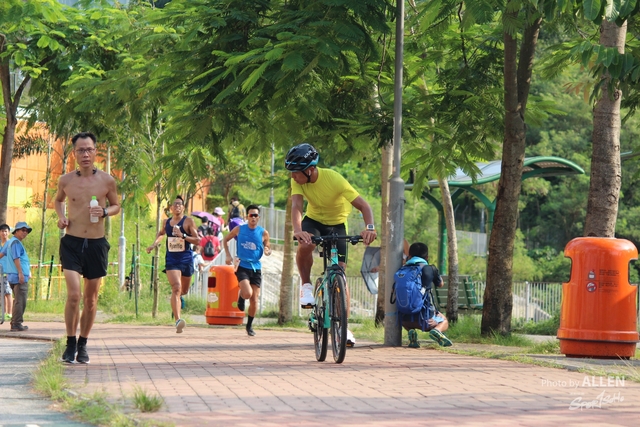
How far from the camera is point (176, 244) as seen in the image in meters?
16.4

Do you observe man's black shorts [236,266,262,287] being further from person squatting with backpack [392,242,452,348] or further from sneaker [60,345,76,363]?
sneaker [60,345,76,363]

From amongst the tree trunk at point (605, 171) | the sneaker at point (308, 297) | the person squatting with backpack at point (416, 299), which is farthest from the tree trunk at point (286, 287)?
the sneaker at point (308, 297)

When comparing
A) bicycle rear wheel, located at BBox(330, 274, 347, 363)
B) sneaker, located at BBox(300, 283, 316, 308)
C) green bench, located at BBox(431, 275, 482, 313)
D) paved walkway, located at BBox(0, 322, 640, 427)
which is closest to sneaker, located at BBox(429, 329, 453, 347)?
paved walkway, located at BBox(0, 322, 640, 427)

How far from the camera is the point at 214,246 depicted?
3111 cm

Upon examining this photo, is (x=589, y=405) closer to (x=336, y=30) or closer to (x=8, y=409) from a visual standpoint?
(x=8, y=409)

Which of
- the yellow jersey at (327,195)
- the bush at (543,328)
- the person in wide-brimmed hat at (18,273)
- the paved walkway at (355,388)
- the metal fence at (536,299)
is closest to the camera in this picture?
the paved walkway at (355,388)

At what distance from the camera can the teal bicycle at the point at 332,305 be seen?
→ 9938 mm

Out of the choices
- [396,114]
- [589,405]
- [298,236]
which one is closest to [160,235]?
[396,114]

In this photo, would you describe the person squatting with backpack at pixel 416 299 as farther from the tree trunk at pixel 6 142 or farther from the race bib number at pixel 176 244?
the tree trunk at pixel 6 142

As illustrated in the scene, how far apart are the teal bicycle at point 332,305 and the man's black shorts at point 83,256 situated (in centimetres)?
197

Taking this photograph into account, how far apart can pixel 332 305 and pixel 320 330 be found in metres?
0.41

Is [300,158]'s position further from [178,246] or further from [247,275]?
[247,275]

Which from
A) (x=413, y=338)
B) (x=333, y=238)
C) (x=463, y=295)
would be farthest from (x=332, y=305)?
(x=463, y=295)

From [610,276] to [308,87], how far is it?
12.6 feet
